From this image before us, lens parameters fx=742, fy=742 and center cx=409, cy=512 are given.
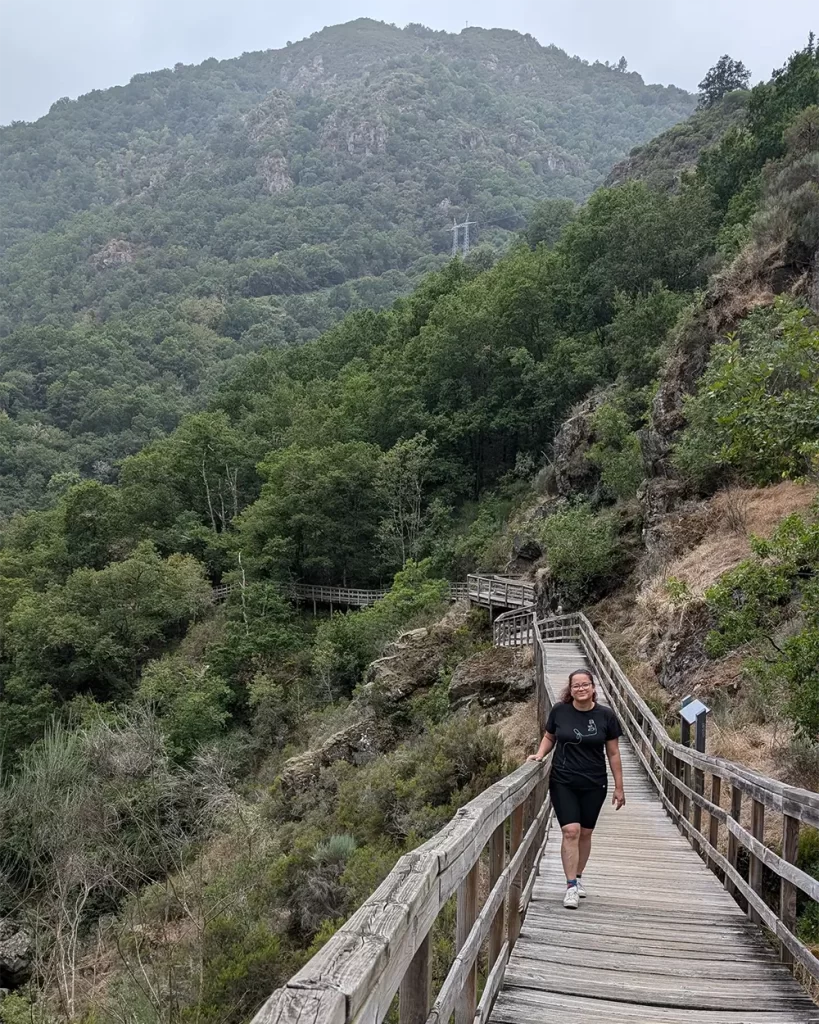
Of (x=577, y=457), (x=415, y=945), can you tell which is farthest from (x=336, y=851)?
(x=577, y=457)

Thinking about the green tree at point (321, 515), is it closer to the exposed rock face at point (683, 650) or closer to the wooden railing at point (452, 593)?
the wooden railing at point (452, 593)

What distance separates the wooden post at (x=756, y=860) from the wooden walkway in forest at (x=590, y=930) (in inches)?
0.5

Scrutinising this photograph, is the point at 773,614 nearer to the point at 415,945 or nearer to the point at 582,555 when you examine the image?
the point at 415,945

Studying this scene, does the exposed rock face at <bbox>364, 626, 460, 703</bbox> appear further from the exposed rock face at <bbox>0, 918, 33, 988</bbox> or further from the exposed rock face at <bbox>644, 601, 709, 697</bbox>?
the exposed rock face at <bbox>0, 918, 33, 988</bbox>

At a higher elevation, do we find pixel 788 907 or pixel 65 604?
pixel 788 907

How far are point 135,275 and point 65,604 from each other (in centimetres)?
13635

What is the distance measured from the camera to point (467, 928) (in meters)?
2.92

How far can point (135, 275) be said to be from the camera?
157 meters

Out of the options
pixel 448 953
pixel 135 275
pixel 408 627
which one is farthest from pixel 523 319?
pixel 135 275

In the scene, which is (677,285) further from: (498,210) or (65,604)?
(498,210)

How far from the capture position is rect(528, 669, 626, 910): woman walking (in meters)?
5.34

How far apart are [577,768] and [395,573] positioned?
33.1 m

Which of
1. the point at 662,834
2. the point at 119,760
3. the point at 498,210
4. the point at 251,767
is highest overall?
the point at 498,210

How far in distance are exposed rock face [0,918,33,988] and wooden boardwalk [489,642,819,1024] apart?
17017 millimetres
